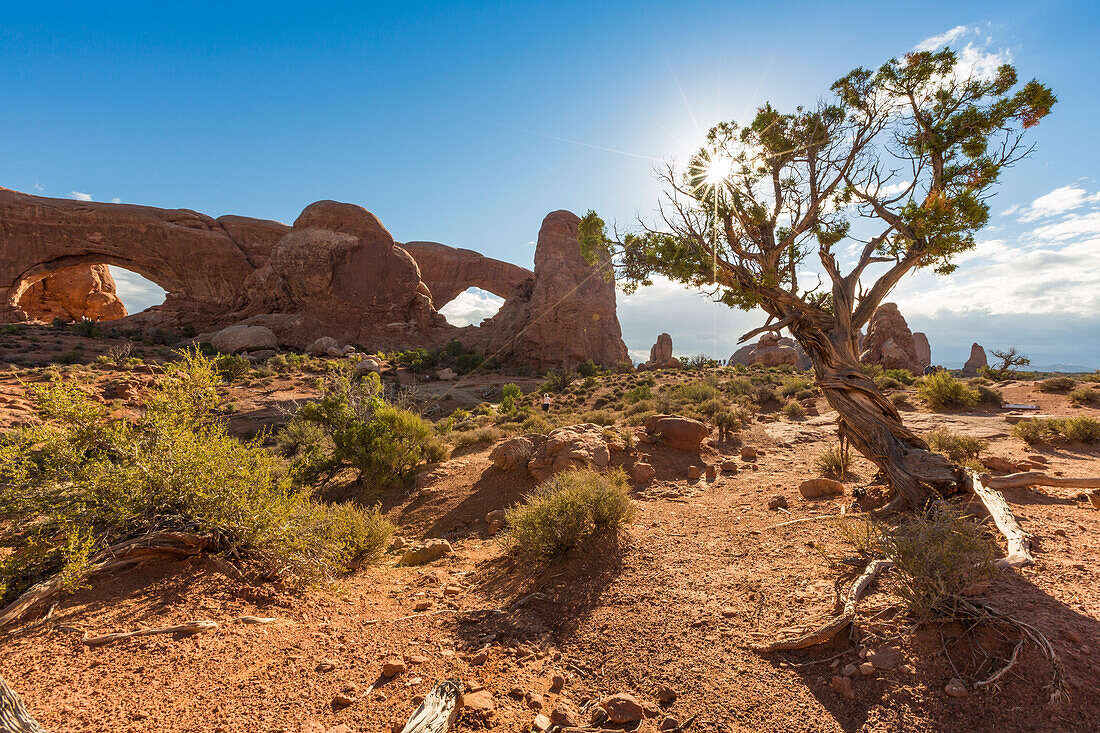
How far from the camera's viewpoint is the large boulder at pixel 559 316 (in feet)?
96.8

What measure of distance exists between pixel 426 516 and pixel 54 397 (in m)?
4.88

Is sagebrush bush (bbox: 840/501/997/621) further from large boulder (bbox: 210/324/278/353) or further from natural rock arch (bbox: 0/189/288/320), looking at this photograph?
natural rock arch (bbox: 0/189/288/320)

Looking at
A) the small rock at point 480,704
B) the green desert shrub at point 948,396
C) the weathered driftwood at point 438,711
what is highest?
the green desert shrub at point 948,396

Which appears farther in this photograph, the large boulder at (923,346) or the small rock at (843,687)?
the large boulder at (923,346)

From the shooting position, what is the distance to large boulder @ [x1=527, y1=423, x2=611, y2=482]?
7.23m

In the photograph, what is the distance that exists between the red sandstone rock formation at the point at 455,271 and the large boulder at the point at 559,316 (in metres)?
16.7

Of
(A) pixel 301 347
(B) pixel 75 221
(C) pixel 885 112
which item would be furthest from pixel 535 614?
(B) pixel 75 221

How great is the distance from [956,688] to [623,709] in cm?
186

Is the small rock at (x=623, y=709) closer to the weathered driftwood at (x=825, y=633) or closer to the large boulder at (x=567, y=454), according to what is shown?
the weathered driftwood at (x=825, y=633)

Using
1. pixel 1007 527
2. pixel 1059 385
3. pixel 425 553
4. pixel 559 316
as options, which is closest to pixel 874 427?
pixel 1007 527

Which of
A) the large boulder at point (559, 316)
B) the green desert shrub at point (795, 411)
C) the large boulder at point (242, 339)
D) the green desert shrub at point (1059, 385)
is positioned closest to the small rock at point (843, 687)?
the green desert shrub at point (795, 411)

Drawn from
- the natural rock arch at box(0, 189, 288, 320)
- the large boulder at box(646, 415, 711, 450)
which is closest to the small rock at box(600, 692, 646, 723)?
the large boulder at box(646, 415, 711, 450)

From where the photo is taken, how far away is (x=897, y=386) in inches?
699

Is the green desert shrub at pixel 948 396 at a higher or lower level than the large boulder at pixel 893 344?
lower
